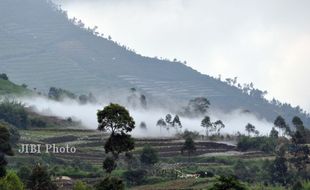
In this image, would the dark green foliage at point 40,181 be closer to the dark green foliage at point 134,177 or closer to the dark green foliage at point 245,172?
the dark green foliage at point 134,177

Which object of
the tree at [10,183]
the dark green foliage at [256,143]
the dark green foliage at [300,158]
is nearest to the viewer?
the tree at [10,183]

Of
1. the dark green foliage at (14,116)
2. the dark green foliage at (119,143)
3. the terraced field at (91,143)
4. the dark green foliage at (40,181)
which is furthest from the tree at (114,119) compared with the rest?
the dark green foliage at (14,116)

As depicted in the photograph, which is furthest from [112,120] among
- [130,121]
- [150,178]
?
[150,178]

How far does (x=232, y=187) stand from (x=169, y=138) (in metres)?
98.4

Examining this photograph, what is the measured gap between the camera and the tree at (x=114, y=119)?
250ft

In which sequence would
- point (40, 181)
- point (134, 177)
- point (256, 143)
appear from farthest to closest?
point (256, 143) → point (134, 177) → point (40, 181)

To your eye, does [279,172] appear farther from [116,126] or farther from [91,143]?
[91,143]

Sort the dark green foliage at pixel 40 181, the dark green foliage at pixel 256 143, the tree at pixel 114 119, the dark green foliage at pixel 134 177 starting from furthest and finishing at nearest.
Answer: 1. the dark green foliage at pixel 256 143
2. the dark green foliage at pixel 134 177
3. the tree at pixel 114 119
4. the dark green foliage at pixel 40 181

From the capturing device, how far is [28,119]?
158375 millimetres

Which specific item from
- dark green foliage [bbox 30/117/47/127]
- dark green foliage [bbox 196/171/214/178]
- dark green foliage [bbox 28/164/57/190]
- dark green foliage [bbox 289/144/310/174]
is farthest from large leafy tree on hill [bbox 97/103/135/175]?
dark green foliage [bbox 30/117/47/127]

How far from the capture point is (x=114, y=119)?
7600cm

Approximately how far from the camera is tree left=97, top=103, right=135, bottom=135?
250 feet

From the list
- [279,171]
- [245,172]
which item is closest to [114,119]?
[279,171]

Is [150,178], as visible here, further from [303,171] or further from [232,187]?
[232,187]
